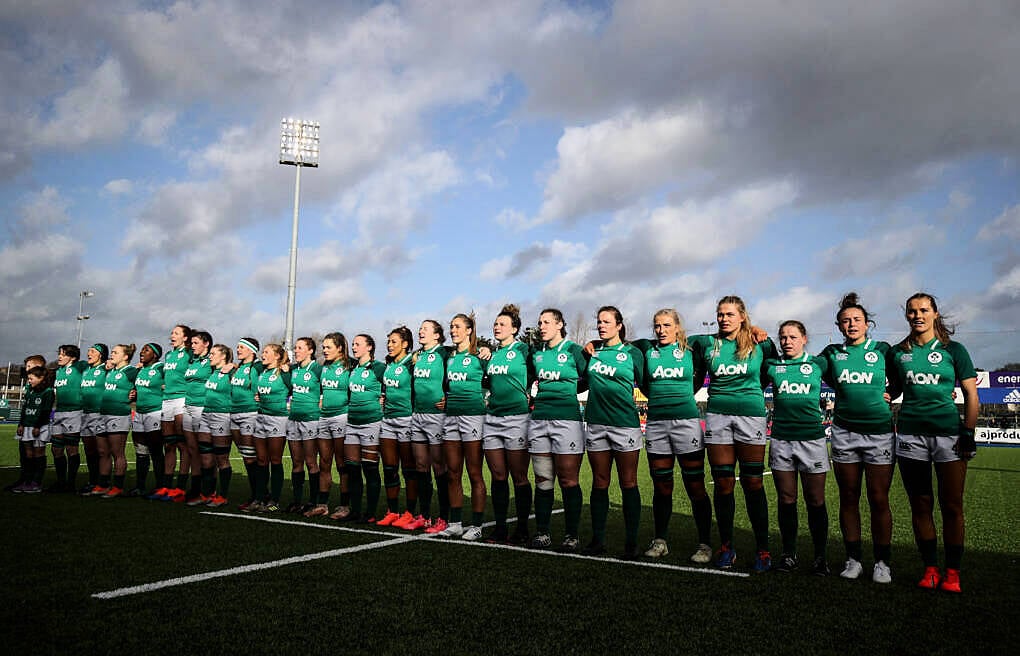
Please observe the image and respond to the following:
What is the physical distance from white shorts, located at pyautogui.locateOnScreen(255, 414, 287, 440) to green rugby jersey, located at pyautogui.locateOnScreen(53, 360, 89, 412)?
357cm

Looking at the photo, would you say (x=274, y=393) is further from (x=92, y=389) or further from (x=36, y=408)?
(x=36, y=408)

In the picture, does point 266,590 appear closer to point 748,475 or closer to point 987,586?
point 748,475

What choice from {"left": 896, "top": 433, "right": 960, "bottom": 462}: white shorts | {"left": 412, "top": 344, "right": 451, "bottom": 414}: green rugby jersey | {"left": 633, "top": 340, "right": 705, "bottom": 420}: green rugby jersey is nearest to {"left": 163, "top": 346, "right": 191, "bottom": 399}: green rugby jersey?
{"left": 412, "top": 344, "right": 451, "bottom": 414}: green rugby jersey

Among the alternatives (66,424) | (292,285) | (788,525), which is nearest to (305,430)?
(66,424)

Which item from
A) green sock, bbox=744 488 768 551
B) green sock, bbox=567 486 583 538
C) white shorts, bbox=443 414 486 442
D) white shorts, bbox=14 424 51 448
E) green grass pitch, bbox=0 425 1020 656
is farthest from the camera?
white shorts, bbox=14 424 51 448

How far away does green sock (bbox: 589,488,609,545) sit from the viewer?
6043 millimetres

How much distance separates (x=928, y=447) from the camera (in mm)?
5090

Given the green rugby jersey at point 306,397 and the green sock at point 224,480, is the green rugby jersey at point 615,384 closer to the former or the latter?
the green rugby jersey at point 306,397

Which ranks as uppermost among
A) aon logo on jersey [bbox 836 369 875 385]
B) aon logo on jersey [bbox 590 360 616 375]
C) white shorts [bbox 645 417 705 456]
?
aon logo on jersey [bbox 590 360 616 375]

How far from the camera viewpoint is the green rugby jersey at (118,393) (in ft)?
30.9

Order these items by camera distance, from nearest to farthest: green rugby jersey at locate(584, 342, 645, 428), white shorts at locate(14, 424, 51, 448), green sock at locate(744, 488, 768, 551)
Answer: green sock at locate(744, 488, 768, 551), green rugby jersey at locate(584, 342, 645, 428), white shorts at locate(14, 424, 51, 448)

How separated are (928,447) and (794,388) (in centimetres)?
103

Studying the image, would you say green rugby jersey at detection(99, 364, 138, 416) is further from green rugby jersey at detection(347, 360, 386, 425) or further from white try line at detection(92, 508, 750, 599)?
green rugby jersey at detection(347, 360, 386, 425)

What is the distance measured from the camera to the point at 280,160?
29.2 m
